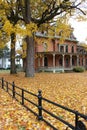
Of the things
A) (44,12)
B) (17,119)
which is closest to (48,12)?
(44,12)

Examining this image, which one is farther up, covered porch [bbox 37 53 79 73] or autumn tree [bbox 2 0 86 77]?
autumn tree [bbox 2 0 86 77]

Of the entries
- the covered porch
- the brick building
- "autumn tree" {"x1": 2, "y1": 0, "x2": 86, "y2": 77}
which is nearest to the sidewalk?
"autumn tree" {"x1": 2, "y1": 0, "x2": 86, "y2": 77}

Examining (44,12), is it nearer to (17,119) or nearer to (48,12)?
(48,12)

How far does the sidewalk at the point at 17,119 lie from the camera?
784 cm

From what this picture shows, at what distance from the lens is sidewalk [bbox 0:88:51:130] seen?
7845 millimetres

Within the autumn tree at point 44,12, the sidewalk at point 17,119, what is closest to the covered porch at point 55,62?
the autumn tree at point 44,12

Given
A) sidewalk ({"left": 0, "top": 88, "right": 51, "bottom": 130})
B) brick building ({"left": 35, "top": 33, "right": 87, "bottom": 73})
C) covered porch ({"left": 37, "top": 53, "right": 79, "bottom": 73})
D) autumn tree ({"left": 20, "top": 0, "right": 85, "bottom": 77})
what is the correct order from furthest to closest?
covered porch ({"left": 37, "top": 53, "right": 79, "bottom": 73}), brick building ({"left": 35, "top": 33, "right": 87, "bottom": 73}), autumn tree ({"left": 20, "top": 0, "right": 85, "bottom": 77}), sidewalk ({"left": 0, "top": 88, "right": 51, "bottom": 130})

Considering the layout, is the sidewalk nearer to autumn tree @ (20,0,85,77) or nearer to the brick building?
autumn tree @ (20,0,85,77)

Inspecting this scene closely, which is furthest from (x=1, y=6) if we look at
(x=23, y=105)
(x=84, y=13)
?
(x=23, y=105)

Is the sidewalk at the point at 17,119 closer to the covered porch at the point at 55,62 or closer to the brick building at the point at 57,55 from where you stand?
the brick building at the point at 57,55

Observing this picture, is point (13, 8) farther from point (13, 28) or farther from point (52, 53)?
point (52, 53)

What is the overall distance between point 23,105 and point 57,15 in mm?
19066

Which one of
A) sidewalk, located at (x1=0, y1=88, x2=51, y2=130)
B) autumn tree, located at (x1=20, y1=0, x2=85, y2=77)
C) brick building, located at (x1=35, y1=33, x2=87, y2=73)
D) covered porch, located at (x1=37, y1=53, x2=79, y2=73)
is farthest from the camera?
covered porch, located at (x1=37, y1=53, x2=79, y2=73)

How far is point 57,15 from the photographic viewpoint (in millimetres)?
28688
